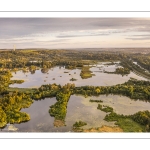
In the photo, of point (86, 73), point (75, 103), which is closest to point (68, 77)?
point (86, 73)

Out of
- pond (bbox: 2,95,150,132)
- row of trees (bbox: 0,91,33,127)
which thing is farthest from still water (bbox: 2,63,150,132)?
row of trees (bbox: 0,91,33,127)

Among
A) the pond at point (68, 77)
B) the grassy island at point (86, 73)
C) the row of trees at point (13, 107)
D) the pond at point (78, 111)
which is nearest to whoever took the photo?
the pond at point (78, 111)

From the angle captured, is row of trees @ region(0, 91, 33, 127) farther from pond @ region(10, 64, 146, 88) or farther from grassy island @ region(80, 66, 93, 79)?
grassy island @ region(80, 66, 93, 79)

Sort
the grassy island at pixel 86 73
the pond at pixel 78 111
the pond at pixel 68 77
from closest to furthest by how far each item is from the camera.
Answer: the pond at pixel 78 111
the pond at pixel 68 77
the grassy island at pixel 86 73

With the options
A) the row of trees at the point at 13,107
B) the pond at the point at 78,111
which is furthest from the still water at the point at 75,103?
the row of trees at the point at 13,107

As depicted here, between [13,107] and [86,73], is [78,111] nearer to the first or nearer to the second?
[86,73]

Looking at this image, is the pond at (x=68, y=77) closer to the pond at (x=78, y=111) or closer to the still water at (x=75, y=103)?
the still water at (x=75, y=103)
